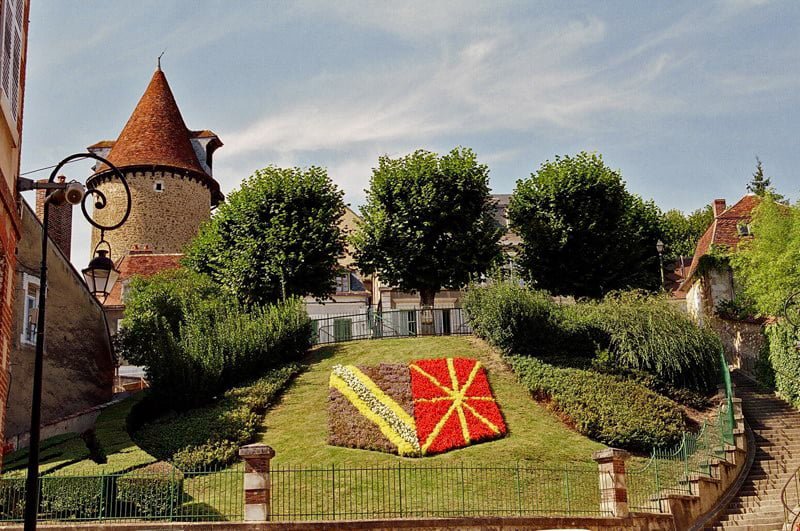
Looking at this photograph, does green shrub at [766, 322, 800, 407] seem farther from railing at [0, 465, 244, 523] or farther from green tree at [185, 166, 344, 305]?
railing at [0, 465, 244, 523]

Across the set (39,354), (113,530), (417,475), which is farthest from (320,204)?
(39,354)

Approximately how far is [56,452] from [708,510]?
17.4m

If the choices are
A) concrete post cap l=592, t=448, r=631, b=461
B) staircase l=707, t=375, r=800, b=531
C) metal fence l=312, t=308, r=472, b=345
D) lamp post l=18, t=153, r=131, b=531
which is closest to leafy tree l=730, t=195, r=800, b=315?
staircase l=707, t=375, r=800, b=531

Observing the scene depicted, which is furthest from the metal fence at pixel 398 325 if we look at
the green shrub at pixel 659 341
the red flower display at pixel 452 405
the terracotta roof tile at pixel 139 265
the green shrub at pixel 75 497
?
the green shrub at pixel 75 497

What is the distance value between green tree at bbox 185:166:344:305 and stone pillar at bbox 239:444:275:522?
772 inches

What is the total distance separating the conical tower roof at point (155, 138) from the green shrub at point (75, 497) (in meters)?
40.1

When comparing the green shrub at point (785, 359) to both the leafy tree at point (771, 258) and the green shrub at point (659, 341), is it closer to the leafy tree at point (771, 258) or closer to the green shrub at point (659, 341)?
the leafy tree at point (771, 258)

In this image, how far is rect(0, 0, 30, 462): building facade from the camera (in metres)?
10.9

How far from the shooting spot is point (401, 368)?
105ft

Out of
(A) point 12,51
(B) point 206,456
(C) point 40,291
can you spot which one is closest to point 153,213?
(B) point 206,456

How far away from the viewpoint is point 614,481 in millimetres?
22344

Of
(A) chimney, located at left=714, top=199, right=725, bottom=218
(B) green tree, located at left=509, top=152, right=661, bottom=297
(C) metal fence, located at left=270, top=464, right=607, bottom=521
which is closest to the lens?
(C) metal fence, located at left=270, top=464, right=607, bottom=521

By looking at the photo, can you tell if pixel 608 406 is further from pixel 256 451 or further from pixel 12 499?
pixel 12 499

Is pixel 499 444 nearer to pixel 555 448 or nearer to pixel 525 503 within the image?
pixel 555 448
